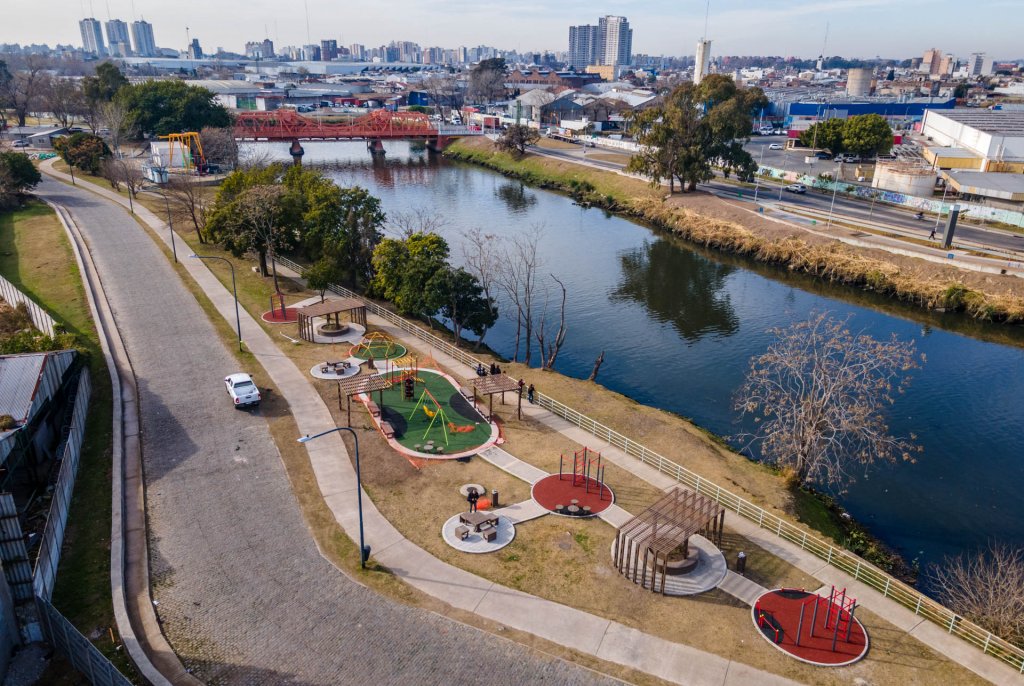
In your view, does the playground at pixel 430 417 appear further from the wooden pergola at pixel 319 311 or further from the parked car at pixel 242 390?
the wooden pergola at pixel 319 311

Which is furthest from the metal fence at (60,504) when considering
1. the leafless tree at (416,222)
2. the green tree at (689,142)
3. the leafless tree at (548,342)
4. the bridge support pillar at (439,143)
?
the bridge support pillar at (439,143)

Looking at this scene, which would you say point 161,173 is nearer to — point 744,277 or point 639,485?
point 744,277

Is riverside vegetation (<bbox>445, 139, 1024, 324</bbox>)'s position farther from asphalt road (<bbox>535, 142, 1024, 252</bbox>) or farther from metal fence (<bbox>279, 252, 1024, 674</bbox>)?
metal fence (<bbox>279, 252, 1024, 674</bbox>)

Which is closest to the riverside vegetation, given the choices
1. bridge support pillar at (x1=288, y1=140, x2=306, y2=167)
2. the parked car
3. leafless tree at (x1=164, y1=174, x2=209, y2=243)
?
leafless tree at (x1=164, y1=174, x2=209, y2=243)

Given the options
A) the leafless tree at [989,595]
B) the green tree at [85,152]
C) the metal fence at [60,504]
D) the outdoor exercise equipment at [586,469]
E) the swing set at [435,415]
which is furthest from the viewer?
the green tree at [85,152]

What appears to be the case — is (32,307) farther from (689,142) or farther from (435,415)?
(689,142)

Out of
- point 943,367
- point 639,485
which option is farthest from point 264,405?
point 943,367
